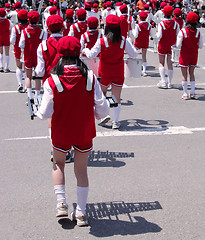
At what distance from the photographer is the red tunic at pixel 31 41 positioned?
8859 mm

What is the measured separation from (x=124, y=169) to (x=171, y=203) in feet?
3.97

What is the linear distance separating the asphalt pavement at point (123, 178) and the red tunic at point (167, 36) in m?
2.01

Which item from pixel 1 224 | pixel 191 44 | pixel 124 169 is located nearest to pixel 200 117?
pixel 191 44

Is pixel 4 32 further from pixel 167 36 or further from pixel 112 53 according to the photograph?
pixel 112 53

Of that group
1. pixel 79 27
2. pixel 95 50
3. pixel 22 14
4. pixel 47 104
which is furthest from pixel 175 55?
pixel 47 104

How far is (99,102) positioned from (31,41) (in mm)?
4777

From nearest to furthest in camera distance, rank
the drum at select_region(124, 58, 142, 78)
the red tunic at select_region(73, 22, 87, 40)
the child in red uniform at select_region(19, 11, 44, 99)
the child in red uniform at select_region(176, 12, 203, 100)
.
Result: the drum at select_region(124, 58, 142, 78)
the child in red uniform at select_region(19, 11, 44, 99)
the child in red uniform at select_region(176, 12, 203, 100)
the red tunic at select_region(73, 22, 87, 40)

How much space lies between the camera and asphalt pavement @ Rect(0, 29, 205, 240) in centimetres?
476

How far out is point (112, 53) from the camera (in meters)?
7.77

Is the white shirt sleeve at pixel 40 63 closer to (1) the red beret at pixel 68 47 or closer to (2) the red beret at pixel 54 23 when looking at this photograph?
(2) the red beret at pixel 54 23

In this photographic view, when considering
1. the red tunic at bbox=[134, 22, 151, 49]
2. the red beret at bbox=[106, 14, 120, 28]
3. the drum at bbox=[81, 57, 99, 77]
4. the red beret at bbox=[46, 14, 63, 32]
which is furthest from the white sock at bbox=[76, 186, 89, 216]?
the red tunic at bbox=[134, 22, 151, 49]

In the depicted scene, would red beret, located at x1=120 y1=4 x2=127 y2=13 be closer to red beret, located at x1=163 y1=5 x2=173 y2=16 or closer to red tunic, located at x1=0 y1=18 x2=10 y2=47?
red tunic, located at x1=0 y1=18 x2=10 y2=47

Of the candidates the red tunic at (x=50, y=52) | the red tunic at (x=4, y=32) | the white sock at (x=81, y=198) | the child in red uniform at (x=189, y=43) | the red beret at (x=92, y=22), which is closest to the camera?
the white sock at (x=81, y=198)

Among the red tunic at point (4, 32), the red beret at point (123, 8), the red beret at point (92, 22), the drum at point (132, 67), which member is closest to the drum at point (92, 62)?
the drum at point (132, 67)
